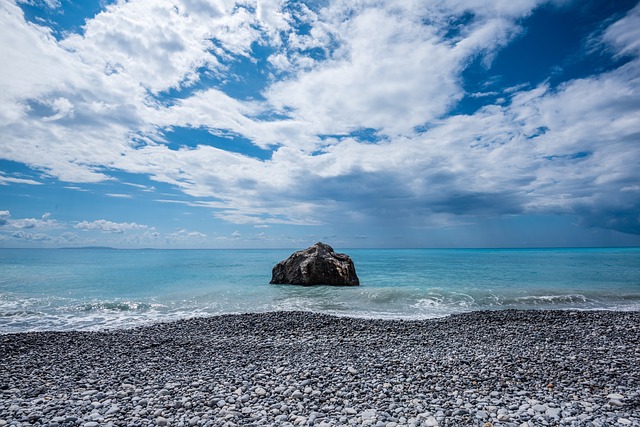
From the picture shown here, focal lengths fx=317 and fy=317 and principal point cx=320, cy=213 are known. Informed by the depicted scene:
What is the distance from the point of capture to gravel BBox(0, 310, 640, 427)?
6.18 metres

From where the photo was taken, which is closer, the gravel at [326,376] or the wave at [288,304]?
the gravel at [326,376]

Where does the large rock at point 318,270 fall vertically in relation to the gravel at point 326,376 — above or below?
above

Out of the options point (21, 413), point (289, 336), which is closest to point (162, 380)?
point (21, 413)

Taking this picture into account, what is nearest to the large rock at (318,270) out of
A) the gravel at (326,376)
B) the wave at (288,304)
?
the wave at (288,304)

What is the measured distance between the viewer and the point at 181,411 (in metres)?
6.43

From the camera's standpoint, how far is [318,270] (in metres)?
29.6

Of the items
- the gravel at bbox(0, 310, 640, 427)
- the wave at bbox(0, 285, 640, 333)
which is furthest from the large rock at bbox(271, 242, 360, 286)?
the gravel at bbox(0, 310, 640, 427)

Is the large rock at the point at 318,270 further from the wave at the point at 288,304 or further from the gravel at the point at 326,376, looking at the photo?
the gravel at the point at 326,376

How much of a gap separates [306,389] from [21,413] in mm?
5770

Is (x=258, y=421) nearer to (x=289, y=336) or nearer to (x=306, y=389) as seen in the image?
(x=306, y=389)

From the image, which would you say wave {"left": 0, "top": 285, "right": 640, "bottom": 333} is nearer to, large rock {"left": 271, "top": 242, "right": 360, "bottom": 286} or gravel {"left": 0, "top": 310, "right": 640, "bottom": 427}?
large rock {"left": 271, "top": 242, "right": 360, "bottom": 286}

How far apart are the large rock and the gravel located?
1582 centimetres

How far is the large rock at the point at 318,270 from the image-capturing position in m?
29.6

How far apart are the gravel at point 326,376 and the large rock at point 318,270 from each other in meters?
15.8
